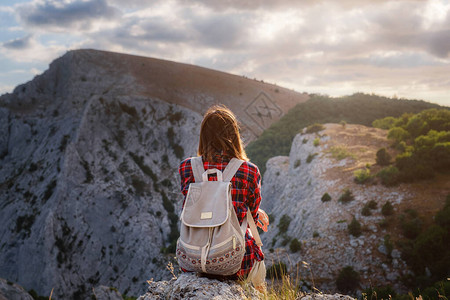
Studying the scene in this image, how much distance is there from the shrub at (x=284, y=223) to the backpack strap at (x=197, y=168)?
13617 millimetres

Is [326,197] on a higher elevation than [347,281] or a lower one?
higher

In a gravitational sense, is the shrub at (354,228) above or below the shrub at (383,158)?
below

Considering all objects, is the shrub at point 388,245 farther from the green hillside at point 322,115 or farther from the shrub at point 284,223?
the green hillside at point 322,115

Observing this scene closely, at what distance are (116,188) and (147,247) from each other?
767 cm

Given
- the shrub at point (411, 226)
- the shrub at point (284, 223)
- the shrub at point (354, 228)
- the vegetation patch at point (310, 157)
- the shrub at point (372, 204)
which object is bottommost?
the shrub at point (284, 223)

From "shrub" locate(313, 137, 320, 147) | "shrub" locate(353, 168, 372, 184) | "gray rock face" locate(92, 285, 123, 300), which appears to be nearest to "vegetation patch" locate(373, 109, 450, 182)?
"shrub" locate(353, 168, 372, 184)

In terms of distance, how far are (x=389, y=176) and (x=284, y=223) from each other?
19.6 feet

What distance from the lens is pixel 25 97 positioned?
130 feet

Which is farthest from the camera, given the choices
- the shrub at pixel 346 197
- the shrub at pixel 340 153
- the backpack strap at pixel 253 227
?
the shrub at pixel 340 153

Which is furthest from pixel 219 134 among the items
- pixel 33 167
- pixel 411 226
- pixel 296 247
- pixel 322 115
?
pixel 322 115

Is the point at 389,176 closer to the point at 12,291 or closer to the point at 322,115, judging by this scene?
the point at 12,291

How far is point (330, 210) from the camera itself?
45.5 feet

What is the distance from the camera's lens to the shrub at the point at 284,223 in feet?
53.4

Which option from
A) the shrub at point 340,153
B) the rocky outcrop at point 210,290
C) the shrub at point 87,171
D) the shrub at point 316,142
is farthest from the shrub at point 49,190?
the rocky outcrop at point 210,290
